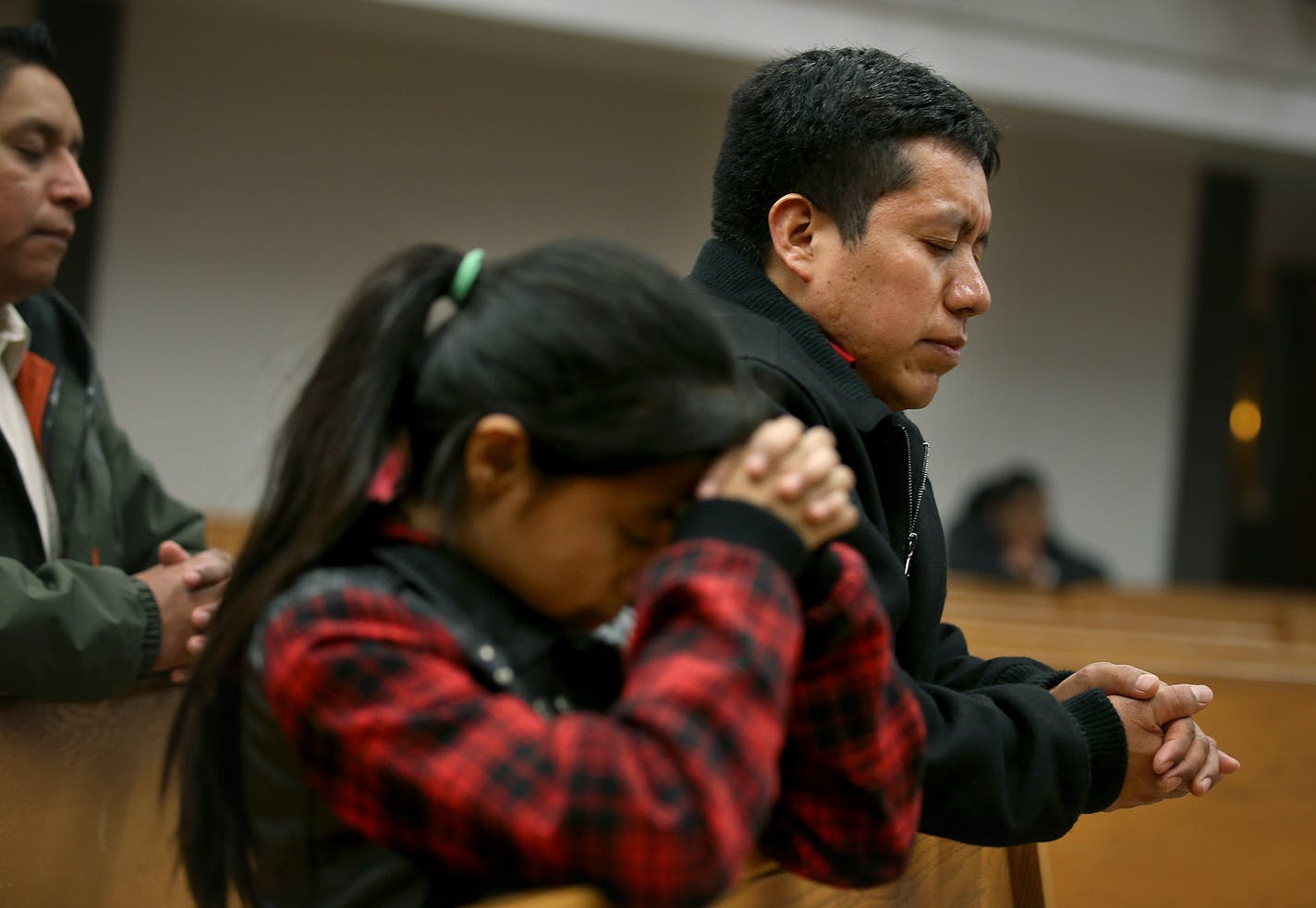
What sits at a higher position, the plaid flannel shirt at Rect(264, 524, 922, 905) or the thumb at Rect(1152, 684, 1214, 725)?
the plaid flannel shirt at Rect(264, 524, 922, 905)

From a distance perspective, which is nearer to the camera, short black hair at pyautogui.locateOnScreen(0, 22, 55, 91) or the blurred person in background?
short black hair at pyautogui.locateOnScreen(0, 22, 55, 91)

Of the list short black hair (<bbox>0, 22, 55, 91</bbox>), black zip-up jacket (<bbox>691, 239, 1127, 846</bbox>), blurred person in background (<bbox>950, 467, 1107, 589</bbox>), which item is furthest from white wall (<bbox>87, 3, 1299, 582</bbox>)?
black zip-up jacket (<bbox>691, 239, 1127, 846</bbox>)

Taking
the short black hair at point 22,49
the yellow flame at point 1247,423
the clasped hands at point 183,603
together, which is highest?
the short black hair at point 22,49

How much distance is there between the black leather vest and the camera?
39.1 inches

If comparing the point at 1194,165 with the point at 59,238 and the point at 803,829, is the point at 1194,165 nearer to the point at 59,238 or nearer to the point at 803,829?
the point at 59,238

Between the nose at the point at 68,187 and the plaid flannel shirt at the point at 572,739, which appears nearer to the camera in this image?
the plaid flannel shirt at the point at 572,739

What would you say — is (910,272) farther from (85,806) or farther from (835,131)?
(85,806)

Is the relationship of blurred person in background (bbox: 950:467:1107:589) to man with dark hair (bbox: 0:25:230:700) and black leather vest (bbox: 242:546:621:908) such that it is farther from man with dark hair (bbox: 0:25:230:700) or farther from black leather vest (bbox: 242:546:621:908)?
black leather vest (bbox: 242:546:621:908)

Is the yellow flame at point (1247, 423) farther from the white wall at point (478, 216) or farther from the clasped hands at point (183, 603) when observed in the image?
the clasped hands at point (183, 603)

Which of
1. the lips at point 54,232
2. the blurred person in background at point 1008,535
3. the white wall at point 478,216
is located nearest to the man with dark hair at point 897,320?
the lips at point 54,232

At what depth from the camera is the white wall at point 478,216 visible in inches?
237

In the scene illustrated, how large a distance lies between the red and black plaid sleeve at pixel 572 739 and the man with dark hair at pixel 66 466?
2.60ft

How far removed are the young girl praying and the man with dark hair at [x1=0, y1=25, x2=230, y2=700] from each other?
625 millimetres

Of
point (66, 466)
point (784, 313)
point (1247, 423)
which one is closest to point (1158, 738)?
point (784, 313)
